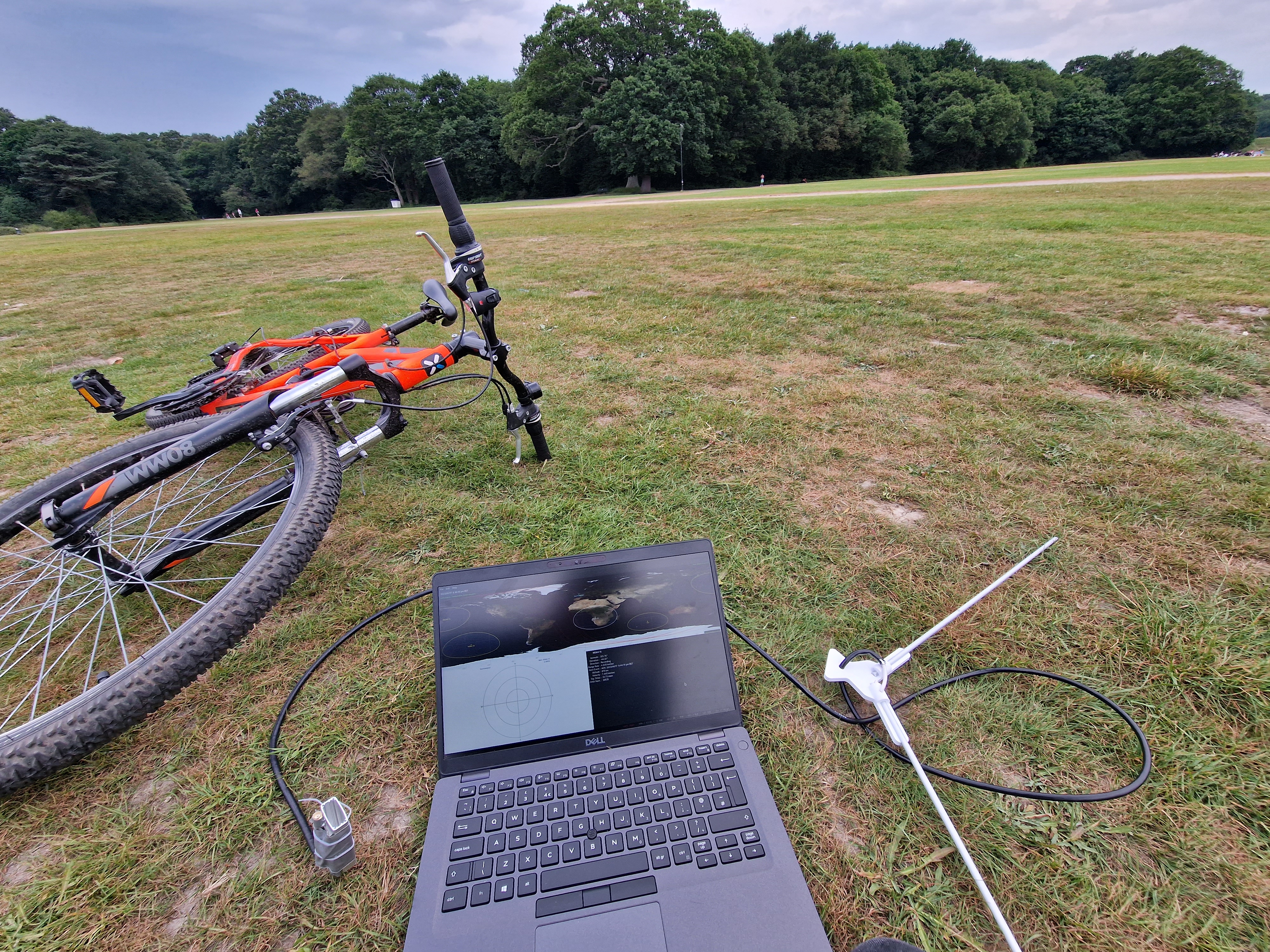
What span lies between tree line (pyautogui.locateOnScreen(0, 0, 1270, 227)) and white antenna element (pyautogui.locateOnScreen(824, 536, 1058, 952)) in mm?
39807

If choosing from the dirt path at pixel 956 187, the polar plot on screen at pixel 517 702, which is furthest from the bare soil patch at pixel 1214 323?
the dirt path at pixel 956 187

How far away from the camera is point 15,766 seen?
50.5 inches

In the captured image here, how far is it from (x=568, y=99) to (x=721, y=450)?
146 feet

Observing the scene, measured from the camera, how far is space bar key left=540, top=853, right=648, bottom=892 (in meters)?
1.02

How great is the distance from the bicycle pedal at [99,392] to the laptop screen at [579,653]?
2.68m

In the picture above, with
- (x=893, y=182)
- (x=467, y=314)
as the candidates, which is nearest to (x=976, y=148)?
(x=893, y=182)

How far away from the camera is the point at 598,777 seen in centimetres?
119

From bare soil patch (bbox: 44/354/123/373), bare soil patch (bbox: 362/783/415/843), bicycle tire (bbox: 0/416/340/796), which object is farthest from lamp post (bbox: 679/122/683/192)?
bare soil patch (bbox: 362/783/415/843)

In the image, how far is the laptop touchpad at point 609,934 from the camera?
95cm

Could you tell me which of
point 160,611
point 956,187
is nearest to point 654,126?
point 956,187

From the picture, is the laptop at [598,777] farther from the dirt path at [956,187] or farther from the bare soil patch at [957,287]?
the dirt path at [956,187]

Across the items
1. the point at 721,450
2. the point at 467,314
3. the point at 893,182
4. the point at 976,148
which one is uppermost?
the point at 976,148

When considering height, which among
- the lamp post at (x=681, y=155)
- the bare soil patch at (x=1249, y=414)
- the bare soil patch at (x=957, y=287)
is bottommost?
the bare soil patch at (x=1249, y=414)

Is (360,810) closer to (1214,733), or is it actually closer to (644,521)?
(644,521)
